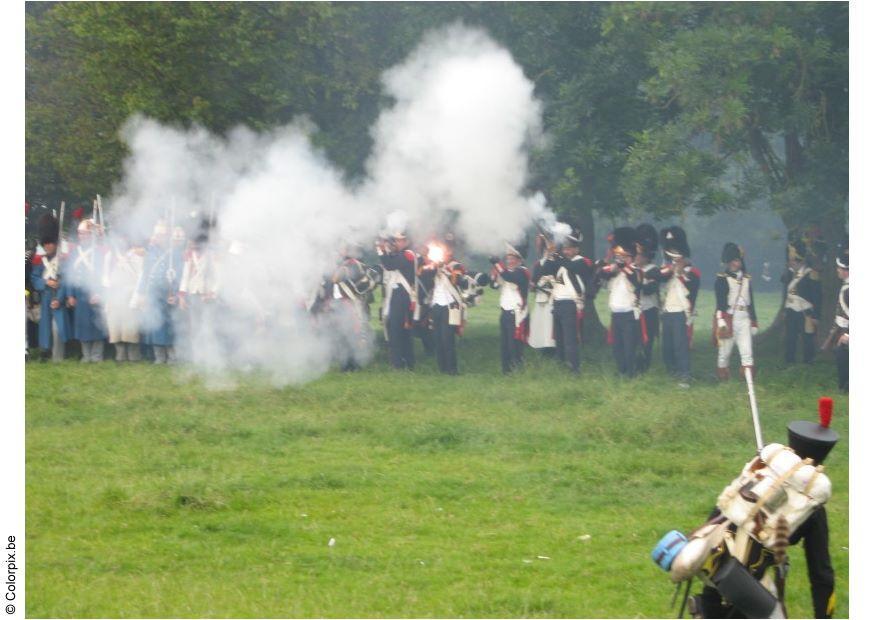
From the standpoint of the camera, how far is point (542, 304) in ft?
55.1

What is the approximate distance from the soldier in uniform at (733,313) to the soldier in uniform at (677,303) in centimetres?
33

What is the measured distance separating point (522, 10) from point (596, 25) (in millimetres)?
969

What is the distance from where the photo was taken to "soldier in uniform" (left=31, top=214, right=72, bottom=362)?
16719mm

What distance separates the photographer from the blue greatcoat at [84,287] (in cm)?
1669

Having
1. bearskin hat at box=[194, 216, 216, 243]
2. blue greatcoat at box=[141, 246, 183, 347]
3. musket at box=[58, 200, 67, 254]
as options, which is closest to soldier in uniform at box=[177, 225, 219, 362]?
bearskin hat at box=[194, 216, 216, 243]

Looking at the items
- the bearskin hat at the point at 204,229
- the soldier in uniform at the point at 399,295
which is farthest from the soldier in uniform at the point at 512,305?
the bearskin hat at the point at 204,229

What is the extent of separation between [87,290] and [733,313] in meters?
8.12

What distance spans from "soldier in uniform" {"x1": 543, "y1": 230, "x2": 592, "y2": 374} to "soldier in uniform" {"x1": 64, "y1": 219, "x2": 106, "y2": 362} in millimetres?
5703

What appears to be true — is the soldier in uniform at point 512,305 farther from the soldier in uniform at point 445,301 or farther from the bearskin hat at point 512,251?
the soldier in uniform at point 445,301

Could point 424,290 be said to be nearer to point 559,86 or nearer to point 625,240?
point 625,240

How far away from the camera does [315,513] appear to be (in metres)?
9.09

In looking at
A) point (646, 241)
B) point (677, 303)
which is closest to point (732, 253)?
point (677, 303)

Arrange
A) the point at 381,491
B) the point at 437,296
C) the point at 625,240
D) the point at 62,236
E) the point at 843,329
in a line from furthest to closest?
the point at 62,236, the point at 625,240, the point at 437,296, the point at 843,329, the point at 381,491

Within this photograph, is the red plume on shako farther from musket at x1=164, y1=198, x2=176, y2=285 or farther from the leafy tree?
musket at x1=164, y1=198, x2=176, y2=285
